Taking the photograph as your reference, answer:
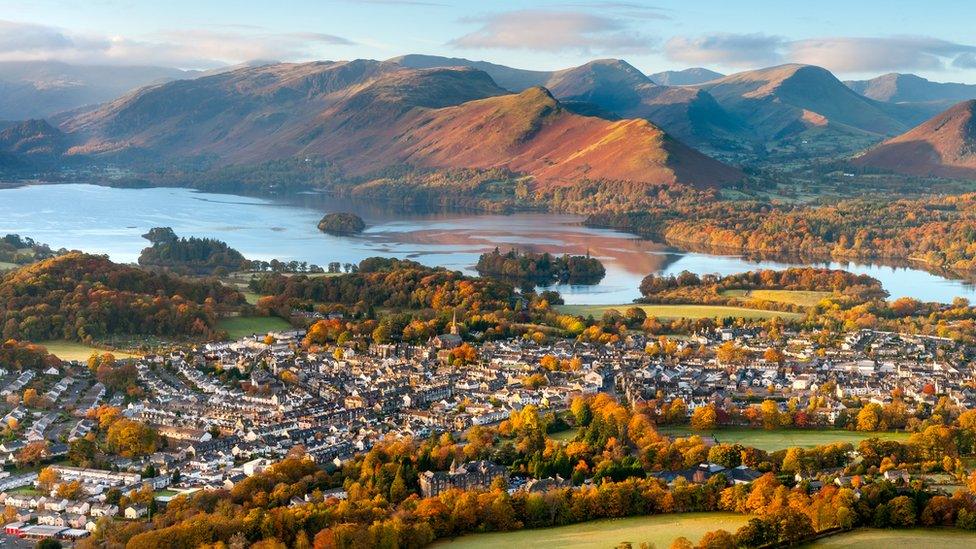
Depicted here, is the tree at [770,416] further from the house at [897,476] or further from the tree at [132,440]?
the tree at [132,440]

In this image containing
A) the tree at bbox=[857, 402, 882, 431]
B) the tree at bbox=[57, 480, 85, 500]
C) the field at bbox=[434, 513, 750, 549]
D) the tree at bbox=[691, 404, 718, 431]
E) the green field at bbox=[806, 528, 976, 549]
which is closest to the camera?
the green field at bbox=[806, 528, 976, 549]

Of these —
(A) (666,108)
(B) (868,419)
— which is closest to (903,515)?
(B) (868,419)

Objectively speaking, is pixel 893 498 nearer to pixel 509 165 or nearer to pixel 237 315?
pixel 237 315

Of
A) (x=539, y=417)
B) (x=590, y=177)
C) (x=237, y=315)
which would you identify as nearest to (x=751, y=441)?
(x=539, y=417)

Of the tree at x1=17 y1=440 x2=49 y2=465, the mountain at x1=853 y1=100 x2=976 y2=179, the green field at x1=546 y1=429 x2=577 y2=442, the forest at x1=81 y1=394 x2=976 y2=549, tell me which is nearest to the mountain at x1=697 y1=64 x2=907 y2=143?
the mountain at x1=853 y1=100 x2=976 y2=179

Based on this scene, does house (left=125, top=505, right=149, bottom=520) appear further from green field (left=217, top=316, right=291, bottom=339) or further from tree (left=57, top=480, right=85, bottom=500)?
green field (left=217, top=316, right=291, bottom=339)

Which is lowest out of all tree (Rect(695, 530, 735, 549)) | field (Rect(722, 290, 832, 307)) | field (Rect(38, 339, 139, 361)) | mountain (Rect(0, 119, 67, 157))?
field (Rect(38, 339, 139, 361))

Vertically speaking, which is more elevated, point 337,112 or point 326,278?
A: point 337,112

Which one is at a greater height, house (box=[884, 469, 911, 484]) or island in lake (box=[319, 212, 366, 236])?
island in lake (box=[319, 212, 366, 236])
